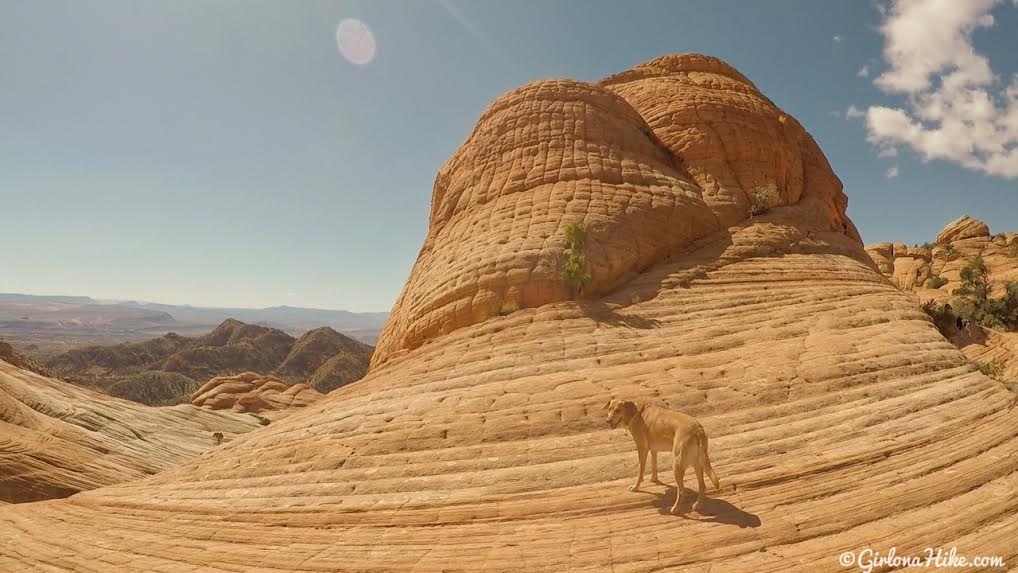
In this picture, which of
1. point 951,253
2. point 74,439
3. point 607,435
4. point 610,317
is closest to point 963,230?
point 951,253

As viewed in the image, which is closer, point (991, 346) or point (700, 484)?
point (700, 484)

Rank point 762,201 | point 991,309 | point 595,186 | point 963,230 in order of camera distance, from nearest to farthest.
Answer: point 595,186 → point 762,201 → point 991,309 → point 963,230

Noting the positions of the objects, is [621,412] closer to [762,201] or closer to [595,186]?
[595,186]

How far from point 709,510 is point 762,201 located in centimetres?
1799

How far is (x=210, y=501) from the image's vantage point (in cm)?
994

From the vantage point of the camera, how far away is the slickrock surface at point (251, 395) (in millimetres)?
35156

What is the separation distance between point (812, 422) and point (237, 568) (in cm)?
1053

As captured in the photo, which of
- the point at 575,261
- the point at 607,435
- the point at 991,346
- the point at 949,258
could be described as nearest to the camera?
the point at 607,435

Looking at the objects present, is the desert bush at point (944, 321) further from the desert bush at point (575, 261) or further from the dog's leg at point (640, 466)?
the dog's leg at point (640, 466)

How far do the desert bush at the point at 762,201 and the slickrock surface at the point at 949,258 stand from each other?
27515 mm

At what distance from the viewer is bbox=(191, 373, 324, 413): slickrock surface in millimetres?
35156

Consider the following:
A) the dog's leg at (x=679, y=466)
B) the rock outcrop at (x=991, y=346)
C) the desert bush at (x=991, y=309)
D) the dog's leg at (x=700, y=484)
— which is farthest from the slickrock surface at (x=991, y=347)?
the dog's leg at (x=679, y=466)

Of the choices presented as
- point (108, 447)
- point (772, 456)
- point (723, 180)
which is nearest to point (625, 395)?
point (772, 456)

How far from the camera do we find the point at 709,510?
6754 millimetres
